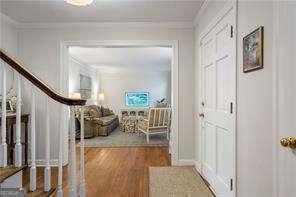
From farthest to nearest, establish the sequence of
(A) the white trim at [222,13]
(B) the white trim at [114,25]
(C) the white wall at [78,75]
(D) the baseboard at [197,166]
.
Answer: (C) the white wall at [78,75], (B) the white trim at [114,25], (D) the baseboard at [197,166], (A) the white trim at [222,13]

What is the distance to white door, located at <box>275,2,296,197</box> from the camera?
1.38 m

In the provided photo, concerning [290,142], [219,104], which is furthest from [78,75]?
[290,142]

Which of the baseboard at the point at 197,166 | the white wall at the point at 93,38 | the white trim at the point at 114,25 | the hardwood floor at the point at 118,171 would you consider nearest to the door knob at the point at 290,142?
the hardwood floor at the point at 118,171

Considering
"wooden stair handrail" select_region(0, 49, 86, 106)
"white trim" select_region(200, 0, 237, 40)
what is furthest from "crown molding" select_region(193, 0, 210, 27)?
"wooden stair handrail" select_region(0, 49, 86, 106)

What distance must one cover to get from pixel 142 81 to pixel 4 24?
8.04 meters

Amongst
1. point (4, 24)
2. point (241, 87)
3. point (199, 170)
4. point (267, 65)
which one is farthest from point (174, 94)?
point (4, 24)

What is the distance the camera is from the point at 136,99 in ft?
38.4

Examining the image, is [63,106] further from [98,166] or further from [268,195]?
[98,166]

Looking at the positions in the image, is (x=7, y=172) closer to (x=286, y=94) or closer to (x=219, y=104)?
(x=286, y=94)

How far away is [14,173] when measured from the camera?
6.57ft

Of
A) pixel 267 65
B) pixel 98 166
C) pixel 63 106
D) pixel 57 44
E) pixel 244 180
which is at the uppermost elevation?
pixel 57 44

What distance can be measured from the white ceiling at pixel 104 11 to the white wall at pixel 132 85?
7.54 metres

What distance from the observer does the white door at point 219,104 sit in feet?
8.04

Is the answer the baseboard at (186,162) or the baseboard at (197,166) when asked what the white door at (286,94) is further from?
the baseboard at (186,162)
